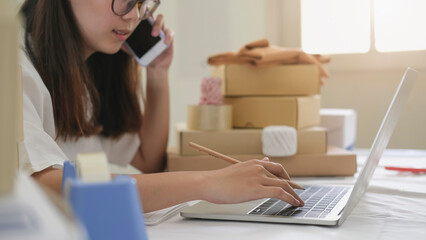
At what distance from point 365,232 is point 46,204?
0.47 metres

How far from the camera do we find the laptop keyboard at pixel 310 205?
0.71 metres

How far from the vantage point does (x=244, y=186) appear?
28.3 inches

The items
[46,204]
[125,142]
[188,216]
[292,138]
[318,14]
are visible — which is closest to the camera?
[46,204]

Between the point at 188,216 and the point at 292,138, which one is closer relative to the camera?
the point at 188,216

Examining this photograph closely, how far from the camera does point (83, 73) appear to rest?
1159 mm

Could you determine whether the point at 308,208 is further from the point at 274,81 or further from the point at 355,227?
the point at 274,81

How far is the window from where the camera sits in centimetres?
197

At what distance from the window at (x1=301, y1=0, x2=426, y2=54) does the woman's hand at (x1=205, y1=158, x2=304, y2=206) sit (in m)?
1.40

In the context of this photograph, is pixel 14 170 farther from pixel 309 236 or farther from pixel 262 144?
pixel 262 144

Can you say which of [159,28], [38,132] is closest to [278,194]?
[38,132]

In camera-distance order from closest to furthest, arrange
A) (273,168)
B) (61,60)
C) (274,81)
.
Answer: (273,168) < (61,60) < (274,81)

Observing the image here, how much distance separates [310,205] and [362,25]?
142 centimetres

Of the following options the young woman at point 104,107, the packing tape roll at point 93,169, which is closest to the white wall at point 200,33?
the young woman at point 104,107

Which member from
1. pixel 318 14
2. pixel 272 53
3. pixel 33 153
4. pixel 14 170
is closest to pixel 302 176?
pixel 272 53
